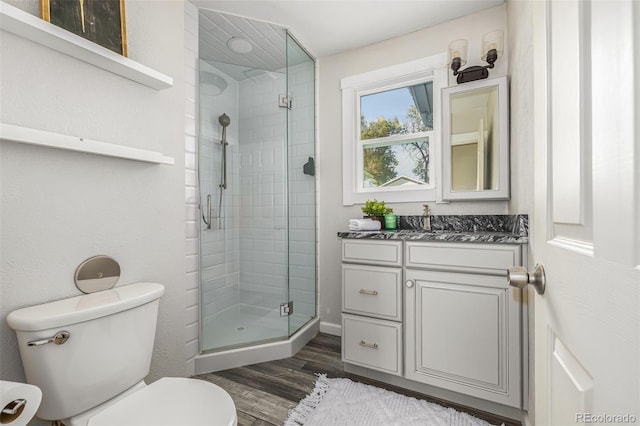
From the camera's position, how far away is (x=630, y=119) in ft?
0.90

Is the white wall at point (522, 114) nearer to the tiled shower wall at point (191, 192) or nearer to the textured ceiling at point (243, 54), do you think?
the textured ceiling at point (243, 54)

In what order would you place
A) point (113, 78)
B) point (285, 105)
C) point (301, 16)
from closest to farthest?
1. point (113, 78)
2. point (301, 16)
3. point (285, 105)

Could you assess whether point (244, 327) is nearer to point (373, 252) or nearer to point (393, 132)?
point (373, 252)

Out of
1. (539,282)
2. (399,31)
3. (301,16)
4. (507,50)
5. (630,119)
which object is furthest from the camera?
(399,31)

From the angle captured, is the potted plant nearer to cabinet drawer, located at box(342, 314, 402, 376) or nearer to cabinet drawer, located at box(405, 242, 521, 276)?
cabinet drawer, located at box(405, 242, 521, 276)

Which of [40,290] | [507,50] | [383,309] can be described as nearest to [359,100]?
[507,50]

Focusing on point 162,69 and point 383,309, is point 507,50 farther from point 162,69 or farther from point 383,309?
point 162,69

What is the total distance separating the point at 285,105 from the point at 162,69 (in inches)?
37.0

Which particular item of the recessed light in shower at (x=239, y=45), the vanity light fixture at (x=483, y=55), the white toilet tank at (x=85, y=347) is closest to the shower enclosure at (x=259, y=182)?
the recessed light in shower at (x=239, y=45)

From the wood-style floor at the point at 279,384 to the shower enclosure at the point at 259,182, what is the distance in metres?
0.21

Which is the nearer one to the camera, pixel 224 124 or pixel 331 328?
pixel 224 124

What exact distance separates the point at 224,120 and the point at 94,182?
1102 mm

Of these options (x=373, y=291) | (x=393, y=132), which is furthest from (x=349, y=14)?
(x=373, y=291)

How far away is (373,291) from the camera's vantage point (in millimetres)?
1661
